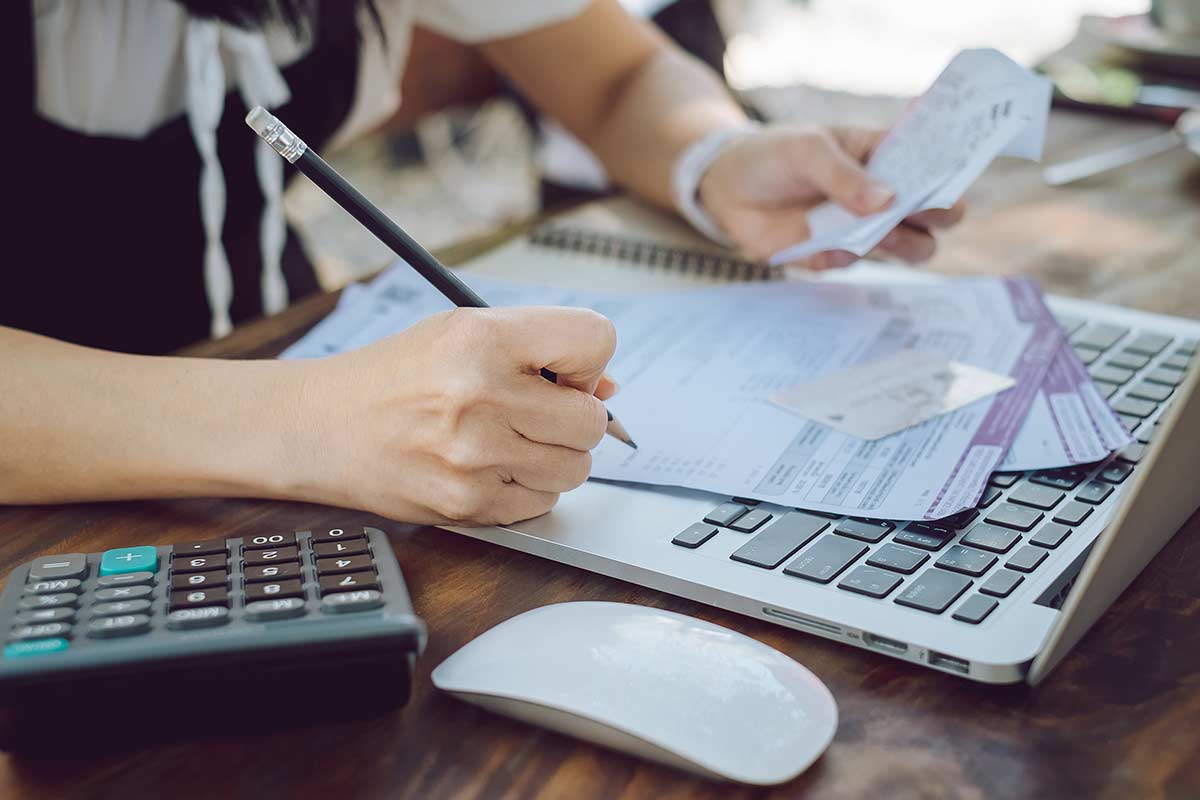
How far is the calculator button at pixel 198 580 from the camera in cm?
44

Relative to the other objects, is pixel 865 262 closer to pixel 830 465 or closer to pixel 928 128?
pixel 928 128

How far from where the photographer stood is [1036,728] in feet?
1.36

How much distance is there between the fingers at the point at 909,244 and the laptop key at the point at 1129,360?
185 millimetres

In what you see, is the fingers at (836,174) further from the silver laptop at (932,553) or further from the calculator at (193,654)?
the calculator at (193,654)

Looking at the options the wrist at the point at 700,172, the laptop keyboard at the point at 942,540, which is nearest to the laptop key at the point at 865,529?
the laptop keyboard at the point at 942,540

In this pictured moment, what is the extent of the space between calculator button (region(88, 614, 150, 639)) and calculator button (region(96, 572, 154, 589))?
0.03 m

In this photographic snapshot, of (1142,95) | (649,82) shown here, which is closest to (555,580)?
(649,82)

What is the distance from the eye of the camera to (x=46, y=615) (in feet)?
1.37

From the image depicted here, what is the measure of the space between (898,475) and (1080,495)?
0.09 meters

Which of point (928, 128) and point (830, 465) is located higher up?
Answer: point (928, 128)

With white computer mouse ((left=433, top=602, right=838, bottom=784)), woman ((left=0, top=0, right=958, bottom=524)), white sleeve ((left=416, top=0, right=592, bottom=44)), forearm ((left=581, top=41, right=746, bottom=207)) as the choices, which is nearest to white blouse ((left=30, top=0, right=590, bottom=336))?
woman ((left=0, top=0, right=958, bottom=524))

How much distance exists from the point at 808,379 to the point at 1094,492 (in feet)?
0.61

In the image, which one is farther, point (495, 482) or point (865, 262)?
point (865, 262)

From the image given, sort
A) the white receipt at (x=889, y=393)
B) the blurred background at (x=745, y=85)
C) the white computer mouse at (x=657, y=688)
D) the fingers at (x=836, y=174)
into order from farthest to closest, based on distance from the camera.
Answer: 1. the blurred background at (x=745, y=85)
2. the fingers at (x=836, y=174)
3. the white receipt at (x=889, y=393)
4. the white computer mouse at (x=657, y=688)
